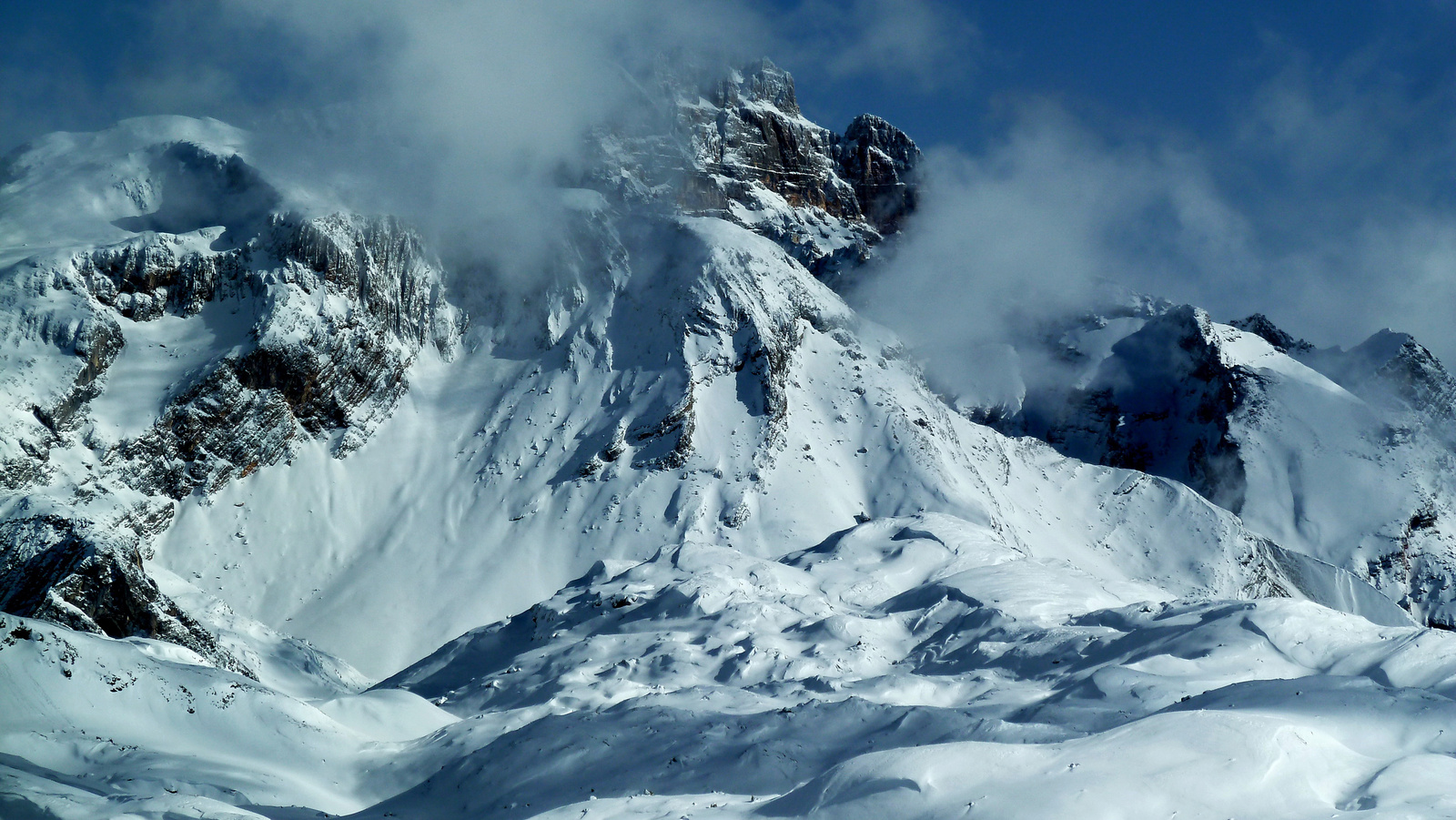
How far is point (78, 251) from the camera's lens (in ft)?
300

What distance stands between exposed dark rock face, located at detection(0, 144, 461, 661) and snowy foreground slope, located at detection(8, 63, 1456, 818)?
1.10 feet

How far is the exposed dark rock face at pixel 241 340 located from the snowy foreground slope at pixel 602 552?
33 cm

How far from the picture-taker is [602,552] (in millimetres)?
84250

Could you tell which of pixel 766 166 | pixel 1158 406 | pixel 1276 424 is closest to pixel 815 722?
pixel 1276 424

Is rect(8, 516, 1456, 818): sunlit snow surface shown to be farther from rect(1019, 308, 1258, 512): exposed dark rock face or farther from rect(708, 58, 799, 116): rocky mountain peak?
rect(708, 58, 799, 116): rocky mountain peak

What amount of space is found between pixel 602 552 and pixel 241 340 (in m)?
36.8

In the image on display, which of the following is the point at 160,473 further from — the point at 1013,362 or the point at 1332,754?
the point at 1013,362

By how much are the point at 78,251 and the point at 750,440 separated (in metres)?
59.0

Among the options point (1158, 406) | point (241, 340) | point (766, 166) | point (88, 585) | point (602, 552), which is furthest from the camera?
point (766, 166)

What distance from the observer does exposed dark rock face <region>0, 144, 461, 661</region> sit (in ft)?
274

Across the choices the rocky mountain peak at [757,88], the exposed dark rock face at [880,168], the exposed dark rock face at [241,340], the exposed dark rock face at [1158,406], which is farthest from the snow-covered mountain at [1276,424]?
the exposed dark rock face at [241,340]

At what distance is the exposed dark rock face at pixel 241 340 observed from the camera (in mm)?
83438

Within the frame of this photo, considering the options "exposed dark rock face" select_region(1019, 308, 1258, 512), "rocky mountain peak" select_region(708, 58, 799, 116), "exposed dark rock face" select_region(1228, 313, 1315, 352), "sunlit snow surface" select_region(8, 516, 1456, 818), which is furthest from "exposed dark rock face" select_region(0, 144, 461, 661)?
"exposed dark rock face" select_region(1228, 313, 1315, 352)

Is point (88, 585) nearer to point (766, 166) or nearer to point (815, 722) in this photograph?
point (815, 722)
